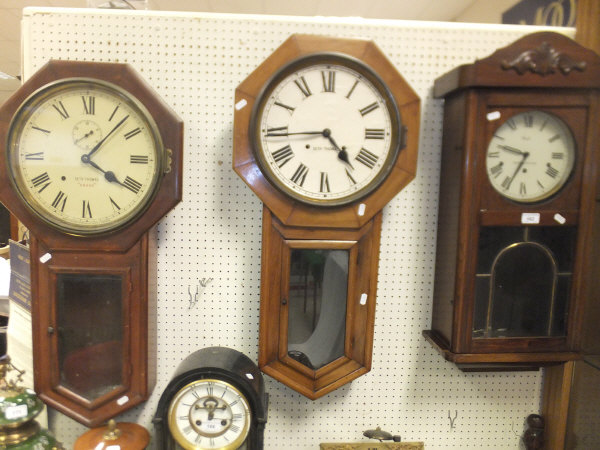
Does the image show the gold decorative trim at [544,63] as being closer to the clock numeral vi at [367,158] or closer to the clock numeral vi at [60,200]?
the clock numeral vi at [367,158]

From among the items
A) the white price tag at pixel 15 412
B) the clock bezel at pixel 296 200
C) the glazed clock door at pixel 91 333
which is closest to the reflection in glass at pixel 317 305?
the clock bezel at pixel 296 200

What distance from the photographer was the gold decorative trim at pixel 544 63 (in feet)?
3.77

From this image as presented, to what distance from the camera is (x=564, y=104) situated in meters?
1.18

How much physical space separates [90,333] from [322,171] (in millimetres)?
836

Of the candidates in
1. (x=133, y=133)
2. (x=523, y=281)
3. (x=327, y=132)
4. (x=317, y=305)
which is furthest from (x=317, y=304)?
(x=133, y=133)

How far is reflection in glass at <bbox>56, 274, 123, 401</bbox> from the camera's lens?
1214 millimetres

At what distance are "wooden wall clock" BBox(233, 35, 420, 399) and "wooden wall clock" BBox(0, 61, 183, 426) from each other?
265 millimetres

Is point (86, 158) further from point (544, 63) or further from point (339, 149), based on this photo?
point (544, 63)

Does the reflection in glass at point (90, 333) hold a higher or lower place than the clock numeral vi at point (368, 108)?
lower

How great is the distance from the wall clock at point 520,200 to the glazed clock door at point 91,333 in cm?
94

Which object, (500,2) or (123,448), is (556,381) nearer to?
(123,448)

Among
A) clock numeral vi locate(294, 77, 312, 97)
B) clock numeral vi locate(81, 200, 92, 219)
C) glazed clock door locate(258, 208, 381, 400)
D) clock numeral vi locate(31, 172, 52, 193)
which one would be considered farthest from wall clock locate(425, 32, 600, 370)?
clock numeral vi locate(31, 172, 52, 193)

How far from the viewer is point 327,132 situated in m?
1.19

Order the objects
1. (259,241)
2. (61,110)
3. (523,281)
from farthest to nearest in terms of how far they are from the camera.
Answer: (259,241)
(523,281)
(61,110)
